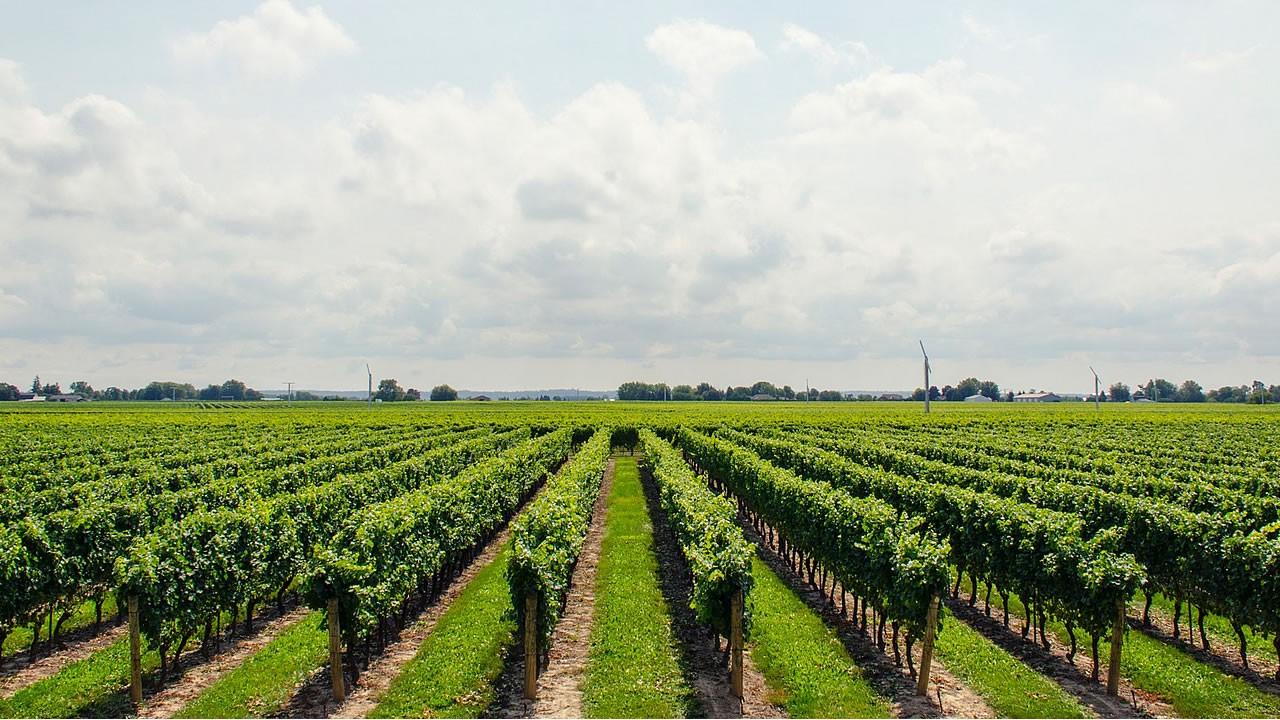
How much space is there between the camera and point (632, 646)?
44.6 ft

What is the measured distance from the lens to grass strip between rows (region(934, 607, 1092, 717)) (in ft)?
36.2

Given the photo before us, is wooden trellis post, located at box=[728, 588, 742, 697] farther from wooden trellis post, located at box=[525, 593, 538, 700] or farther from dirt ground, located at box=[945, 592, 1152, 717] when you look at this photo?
dirt ground, located at box=[945, 592, 1152, 717]

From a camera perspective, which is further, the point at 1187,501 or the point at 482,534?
the point at 482,534

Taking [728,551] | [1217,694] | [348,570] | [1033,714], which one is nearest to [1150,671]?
[1217,694]

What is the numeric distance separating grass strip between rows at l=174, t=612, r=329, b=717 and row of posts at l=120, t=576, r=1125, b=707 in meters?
0.92

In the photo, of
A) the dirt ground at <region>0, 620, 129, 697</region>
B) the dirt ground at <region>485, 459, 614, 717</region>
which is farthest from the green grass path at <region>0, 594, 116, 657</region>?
the dirt ground at <region>485, 459, 614, 717</region>

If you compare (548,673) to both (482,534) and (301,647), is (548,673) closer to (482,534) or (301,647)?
(301,647)

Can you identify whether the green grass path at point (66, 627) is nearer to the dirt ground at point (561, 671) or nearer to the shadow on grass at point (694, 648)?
Answer: the dirt ground at point (561, 671)

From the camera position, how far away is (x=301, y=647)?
13.6m

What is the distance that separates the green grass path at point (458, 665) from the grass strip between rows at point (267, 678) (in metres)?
1.74

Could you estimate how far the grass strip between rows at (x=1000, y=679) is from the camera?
36.2ft

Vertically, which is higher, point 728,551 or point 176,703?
point 728,551

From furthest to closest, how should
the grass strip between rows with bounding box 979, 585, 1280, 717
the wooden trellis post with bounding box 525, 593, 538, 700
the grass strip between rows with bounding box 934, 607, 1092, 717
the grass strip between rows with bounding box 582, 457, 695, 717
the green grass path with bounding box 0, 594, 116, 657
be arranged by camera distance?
the green grass path with bounding box 0, 594, 116, 657 → the wooden trellis post with bounding box 525, 593, 538, 700 → the grass strip between rows with bounding box 582, 457, 695, 717 → the grass strip between rows with bounding box 979, 585, 1280, 717 → the grass strip between rows with bounding box 934, 607, 1092, 717

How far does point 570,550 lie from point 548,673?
10.9 ft
